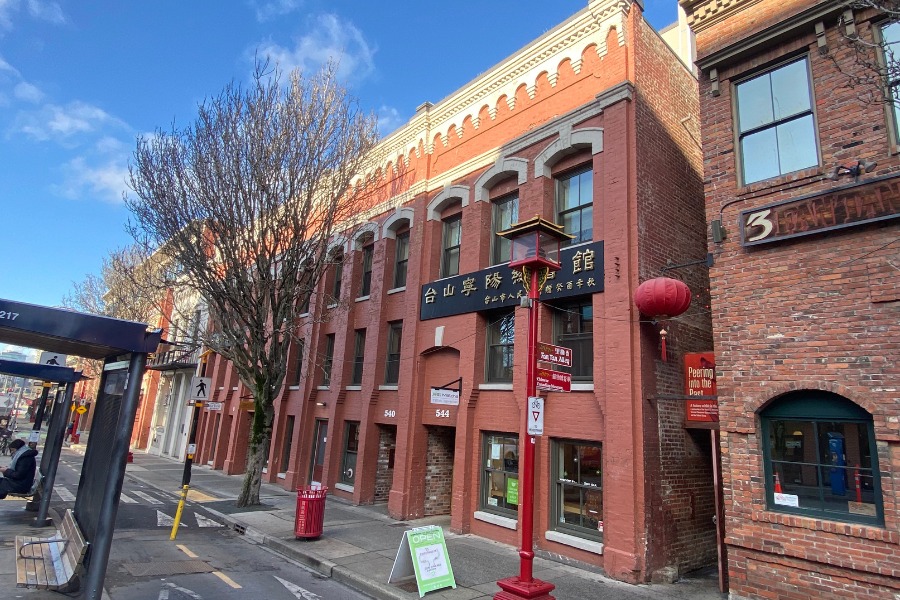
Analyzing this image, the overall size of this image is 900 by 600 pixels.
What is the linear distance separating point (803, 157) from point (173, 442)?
34.3m

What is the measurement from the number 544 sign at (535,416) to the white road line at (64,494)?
14387 millimetres

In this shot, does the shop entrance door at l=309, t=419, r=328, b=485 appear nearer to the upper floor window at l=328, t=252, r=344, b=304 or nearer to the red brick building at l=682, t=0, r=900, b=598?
the upper floor window at l=328, t=252, r=344, b=304

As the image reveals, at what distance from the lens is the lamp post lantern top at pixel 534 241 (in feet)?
24.7

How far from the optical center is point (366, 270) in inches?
754

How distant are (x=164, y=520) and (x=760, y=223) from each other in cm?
1431

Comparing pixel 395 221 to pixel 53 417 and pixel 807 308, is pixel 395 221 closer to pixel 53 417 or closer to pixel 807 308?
pixel 53 417

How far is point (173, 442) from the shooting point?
32.0 meters

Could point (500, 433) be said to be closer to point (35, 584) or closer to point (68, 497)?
point (35, 584)

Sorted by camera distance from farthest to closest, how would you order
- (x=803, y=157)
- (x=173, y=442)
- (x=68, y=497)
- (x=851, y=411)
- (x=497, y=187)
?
(x=173, y=442) < (x=68, y=497) < (x=497, y=187) < (x=803, y=157) < (x=851, y=411)

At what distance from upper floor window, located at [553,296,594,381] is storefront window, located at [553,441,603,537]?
148 cm

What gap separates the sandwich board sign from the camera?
803 cm

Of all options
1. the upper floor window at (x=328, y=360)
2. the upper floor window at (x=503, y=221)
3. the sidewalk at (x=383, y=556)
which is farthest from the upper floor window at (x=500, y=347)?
the upper floor window at (x=328, y=360)

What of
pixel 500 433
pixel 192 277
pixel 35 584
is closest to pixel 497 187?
pixel 500 433

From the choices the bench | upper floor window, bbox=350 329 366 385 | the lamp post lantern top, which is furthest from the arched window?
upper floor window, bbox=350 329 366 385
